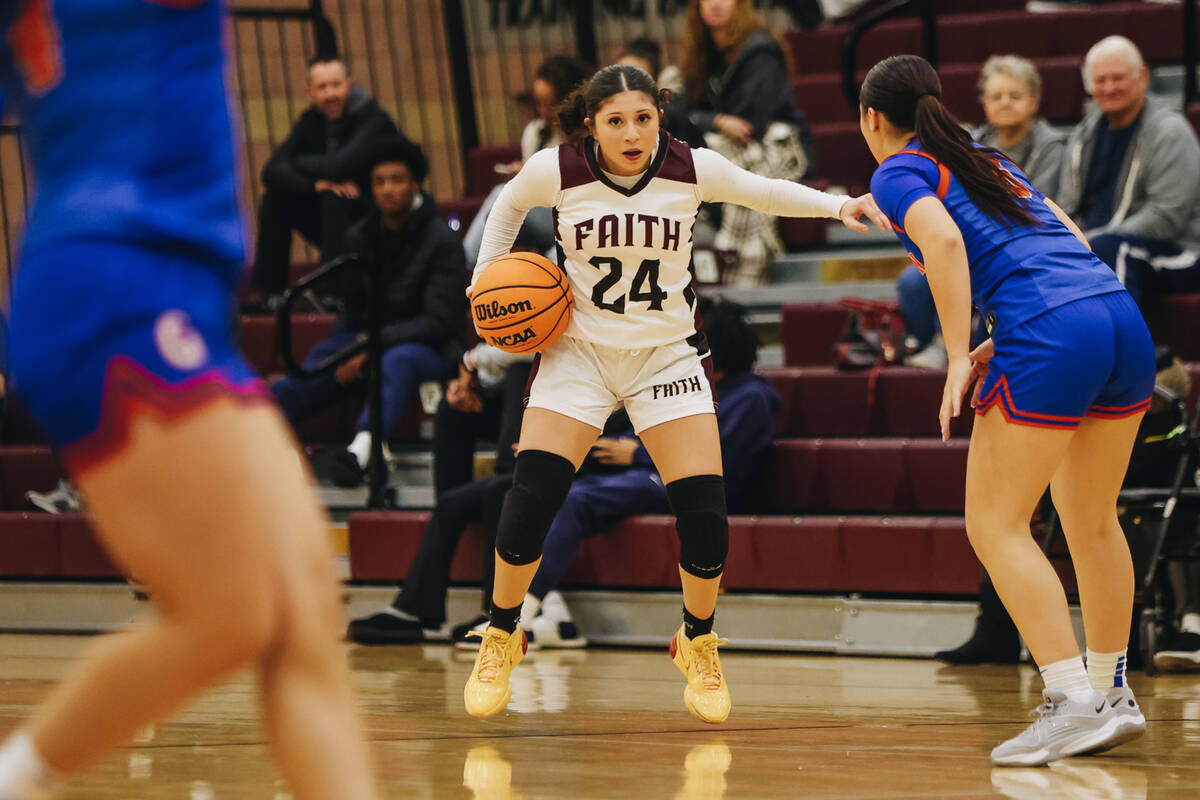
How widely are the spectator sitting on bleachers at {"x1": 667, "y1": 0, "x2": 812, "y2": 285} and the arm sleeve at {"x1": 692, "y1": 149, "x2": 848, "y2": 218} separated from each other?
264 centimetres

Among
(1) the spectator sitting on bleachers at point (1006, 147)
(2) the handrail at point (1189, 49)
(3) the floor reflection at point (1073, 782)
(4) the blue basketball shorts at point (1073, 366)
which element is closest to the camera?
(3) the floor reflection at point (1073, 782)

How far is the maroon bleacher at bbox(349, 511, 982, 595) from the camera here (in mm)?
5520

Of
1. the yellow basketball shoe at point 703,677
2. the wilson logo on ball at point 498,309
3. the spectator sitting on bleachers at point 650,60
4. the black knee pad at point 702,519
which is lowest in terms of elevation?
the yellow basketball shoe at point 703,677

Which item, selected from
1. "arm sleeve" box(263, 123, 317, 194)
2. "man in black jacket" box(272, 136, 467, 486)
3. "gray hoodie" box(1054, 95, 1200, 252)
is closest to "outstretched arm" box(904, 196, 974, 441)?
"gray hoodie" box(1054, 95, 1200, 252)

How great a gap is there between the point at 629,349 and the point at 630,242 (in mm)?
283

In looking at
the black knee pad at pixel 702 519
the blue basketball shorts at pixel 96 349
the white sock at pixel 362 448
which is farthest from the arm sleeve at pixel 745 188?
the white sock at pixel 362 448

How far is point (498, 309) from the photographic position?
4.16m

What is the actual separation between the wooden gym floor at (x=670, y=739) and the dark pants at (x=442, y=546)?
54 centimetres

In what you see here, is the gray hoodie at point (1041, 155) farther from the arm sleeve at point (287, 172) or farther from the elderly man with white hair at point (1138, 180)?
the arm sleeve at point (287, 172)

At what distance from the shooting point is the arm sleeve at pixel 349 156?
7.55 metres

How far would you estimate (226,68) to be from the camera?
1878 millimetres

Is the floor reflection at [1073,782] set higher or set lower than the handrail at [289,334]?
lower

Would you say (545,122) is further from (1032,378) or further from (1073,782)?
(1073,782)

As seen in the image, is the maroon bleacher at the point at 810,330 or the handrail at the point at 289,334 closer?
the handrail at the point at 289,334
